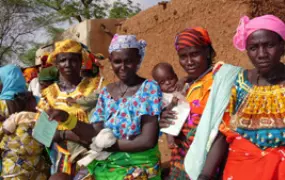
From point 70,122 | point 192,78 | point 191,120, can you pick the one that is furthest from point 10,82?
point 191,120

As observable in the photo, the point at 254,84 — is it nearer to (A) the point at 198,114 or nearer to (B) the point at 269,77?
(B) the point at 269,77

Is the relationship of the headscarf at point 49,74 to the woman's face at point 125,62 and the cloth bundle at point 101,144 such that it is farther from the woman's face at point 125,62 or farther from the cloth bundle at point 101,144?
the cloth bundle at point 101,144

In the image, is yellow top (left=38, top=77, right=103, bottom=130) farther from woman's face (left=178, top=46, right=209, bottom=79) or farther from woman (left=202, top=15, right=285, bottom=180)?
woman (left=202, top=15, right=285, bottom=180)

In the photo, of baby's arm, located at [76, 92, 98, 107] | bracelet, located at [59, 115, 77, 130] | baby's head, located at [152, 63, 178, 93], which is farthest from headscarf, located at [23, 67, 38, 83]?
bracelet, located at [59, 115, 77, 130]

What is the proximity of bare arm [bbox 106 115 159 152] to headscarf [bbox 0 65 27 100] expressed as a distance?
2.11 meters

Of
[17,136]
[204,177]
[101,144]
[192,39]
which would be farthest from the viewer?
[17,136]

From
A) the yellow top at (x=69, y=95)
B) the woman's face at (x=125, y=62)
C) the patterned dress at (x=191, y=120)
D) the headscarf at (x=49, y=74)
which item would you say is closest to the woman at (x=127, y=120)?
the woman's face at (x=125, y=62)

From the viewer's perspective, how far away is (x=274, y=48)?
7.04 feet

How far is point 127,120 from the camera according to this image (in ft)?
8.48

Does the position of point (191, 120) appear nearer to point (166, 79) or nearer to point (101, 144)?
point (101, 144)

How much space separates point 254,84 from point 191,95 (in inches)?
22.6

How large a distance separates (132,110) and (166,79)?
1969 mm

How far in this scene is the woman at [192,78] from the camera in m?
2.63

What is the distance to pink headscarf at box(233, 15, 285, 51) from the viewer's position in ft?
7.05
